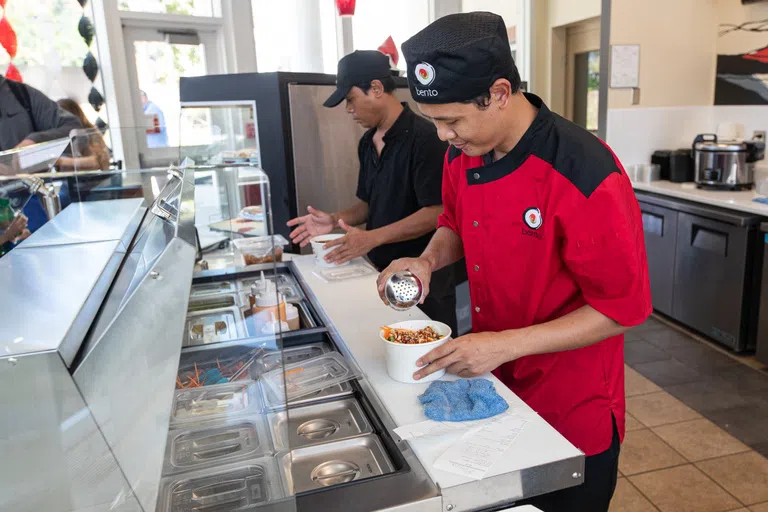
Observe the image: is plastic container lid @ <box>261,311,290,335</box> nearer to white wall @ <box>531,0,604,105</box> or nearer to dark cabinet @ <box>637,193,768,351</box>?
dark cabinet @ <box>637,193,768,351</box>

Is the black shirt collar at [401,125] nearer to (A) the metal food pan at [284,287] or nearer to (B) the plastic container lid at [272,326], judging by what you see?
(A) the metal food pan at [284,287]

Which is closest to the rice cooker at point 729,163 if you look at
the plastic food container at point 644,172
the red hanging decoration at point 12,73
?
the plastic food container at point 644,172

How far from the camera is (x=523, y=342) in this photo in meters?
1.27

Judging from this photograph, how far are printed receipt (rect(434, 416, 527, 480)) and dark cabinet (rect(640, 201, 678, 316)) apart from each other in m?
3.32

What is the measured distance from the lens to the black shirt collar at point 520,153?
1.32 m

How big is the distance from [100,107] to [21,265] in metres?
4.78

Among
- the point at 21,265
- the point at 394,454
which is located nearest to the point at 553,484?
the point at 394,454

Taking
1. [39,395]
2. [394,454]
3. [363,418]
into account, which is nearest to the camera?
[39,395]

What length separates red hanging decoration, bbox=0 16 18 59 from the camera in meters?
4.66

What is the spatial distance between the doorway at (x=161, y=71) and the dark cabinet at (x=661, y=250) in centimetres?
380

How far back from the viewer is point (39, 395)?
53 centimetres

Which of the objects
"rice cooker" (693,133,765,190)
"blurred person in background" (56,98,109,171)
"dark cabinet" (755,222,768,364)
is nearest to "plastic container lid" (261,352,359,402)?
"blurred person in background" (56,98,109,171)

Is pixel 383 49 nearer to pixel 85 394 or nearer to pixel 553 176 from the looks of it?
pixel 553 176

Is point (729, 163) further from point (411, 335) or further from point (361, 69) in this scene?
point (411, 335)
